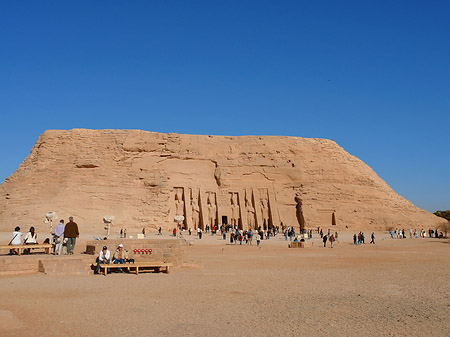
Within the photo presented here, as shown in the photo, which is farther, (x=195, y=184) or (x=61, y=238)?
(x=195, y=184)

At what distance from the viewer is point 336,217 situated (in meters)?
40.2

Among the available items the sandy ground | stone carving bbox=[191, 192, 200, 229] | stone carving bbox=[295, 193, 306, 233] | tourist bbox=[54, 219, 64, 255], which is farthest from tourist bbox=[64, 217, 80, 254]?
stone carving bbox=[295, 193, 306, 233]

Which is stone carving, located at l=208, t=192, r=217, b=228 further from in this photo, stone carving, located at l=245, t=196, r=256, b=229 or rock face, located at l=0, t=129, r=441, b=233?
stone carving, located at l=245, t=196, r=256, b=229

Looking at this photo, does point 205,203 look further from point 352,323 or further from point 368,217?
point 352,323

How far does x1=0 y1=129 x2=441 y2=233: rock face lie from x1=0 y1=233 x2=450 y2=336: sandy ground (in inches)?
957

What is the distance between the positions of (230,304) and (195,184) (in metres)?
32.1

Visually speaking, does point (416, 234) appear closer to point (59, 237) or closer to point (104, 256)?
point (104, 256)

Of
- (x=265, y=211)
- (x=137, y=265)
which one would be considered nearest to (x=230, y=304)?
(x=137, y=265)

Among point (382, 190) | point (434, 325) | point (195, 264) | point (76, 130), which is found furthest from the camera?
point (382, 190)

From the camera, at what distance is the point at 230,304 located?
899cm

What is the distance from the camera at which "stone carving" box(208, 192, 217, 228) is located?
40.1 meters

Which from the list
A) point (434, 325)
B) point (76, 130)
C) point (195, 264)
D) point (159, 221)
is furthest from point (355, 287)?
point (76, 130)

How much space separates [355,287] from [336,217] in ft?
98.5

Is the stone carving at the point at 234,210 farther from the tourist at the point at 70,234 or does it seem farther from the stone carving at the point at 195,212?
the tourist at the point at 70,234
